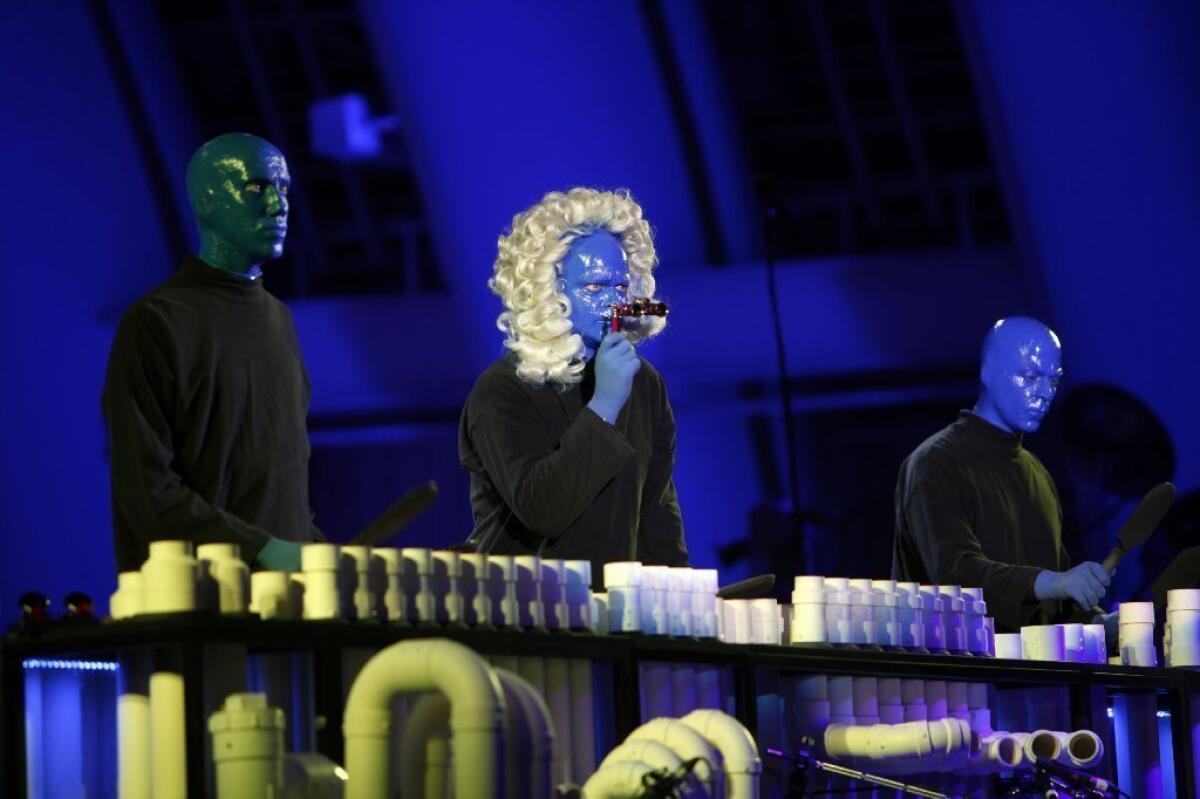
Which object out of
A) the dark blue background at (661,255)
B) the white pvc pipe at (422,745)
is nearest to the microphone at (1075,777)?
the white pvc pipe at (422,745)

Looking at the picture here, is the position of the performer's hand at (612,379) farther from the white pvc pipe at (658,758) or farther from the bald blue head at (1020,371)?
the bald blue head at (1020,371)

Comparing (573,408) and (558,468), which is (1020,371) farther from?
(558,468)

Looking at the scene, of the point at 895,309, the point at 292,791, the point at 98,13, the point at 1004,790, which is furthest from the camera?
the point at 98,13

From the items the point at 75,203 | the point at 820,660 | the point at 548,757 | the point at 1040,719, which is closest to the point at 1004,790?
the point at 1040,719

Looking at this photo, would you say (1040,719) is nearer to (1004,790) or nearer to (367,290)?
(1004,790)

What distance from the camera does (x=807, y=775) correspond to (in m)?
4.70

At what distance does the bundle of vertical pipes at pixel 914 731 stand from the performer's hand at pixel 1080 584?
668mm

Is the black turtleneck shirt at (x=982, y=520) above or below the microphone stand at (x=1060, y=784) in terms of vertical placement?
above

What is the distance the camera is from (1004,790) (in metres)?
5.22

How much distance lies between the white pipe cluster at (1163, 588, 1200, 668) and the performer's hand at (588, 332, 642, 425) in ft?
6.18

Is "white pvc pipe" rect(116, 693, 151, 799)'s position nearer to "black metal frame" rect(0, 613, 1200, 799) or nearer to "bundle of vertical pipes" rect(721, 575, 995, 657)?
"black metal frame" rect(0, 613, 1200, 799)

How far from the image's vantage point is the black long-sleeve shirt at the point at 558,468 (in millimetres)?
4648

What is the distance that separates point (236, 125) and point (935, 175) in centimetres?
455

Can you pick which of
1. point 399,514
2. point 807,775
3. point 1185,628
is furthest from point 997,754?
point 399,514
